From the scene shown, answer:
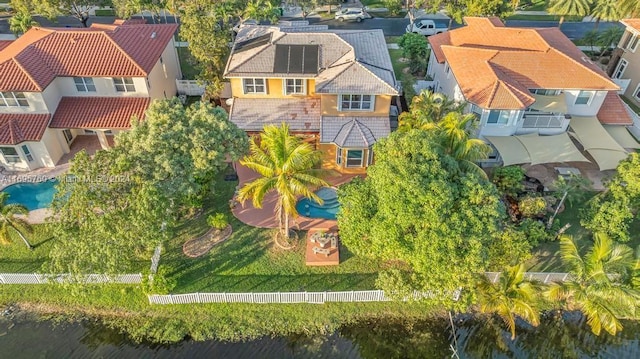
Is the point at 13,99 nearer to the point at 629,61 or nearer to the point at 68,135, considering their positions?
the point at 68,135

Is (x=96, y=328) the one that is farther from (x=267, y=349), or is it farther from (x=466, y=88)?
(x=466, y=88)

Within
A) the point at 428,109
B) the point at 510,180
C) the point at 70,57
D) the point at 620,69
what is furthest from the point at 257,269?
the point at 620,69

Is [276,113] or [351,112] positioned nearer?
[351,112]

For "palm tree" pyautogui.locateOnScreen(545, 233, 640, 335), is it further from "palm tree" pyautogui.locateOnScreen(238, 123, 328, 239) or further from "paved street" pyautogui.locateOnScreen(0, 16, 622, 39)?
A: "paved street" pyautogui.locateOnScreen(0, 16, 622, 39)

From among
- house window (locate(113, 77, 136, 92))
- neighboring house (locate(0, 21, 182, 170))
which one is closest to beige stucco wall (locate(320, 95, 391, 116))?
neighboring house (locate(0, 21, 182, 170))

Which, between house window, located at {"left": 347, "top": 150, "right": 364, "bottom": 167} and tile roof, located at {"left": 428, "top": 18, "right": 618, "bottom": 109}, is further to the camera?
house window, located at {"left": 347, "top": 150, "right": 364, "bottom": 167}

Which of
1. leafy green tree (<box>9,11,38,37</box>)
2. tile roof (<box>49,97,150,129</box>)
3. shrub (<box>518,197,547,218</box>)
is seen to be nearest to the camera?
shrub (<box>518,197,547,218</box>)

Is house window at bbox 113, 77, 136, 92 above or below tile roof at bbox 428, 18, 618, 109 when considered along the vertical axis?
below
